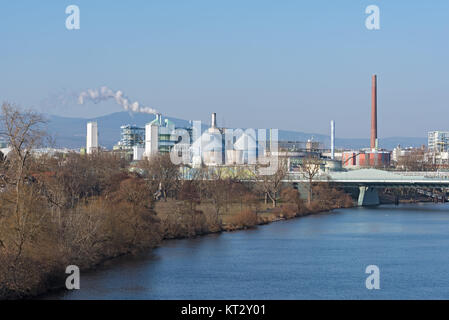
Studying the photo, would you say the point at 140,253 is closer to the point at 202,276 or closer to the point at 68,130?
the point at 202,276

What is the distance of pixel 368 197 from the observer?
52.5 metres

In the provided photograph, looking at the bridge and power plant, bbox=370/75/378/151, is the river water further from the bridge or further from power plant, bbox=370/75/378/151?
power plant, bbox=370/75/378/151

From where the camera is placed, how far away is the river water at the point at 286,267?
62.1 feet

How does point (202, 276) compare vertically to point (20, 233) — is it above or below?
below

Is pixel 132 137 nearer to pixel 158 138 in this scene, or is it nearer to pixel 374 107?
pixel 158 138

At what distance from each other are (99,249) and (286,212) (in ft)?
64.2

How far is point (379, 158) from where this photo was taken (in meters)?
88.5

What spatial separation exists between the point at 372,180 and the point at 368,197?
2113mm

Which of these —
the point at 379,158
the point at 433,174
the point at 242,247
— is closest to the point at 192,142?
the point at 379,158

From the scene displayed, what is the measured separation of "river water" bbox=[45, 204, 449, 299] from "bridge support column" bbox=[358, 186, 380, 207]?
1700cm

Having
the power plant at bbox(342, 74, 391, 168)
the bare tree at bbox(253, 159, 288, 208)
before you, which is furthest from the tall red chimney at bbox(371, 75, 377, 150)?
the bare tree at bbox(253, 159, 288, 208)

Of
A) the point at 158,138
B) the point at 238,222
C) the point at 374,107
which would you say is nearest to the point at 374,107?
the point at 374,107
